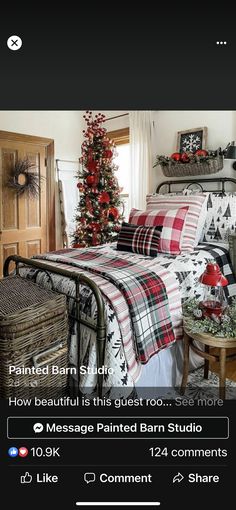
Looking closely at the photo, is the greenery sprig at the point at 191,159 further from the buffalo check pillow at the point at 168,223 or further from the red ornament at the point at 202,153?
the buffalo check pillow at the point at 168,223

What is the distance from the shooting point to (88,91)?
52cm

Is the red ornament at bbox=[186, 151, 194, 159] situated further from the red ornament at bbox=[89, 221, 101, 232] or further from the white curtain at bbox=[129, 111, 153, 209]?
the red ornament at bbox=[89, 221, 101, 232]

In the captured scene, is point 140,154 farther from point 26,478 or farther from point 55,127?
point 26,478

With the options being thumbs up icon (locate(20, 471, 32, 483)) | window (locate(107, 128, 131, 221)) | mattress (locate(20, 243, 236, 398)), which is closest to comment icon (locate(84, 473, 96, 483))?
thumbs up icon (locate(20, 471, 32, 483))

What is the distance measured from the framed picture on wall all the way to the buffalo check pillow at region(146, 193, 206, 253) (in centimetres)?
73

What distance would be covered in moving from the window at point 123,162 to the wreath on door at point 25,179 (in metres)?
0.98

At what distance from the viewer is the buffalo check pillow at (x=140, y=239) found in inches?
95.0

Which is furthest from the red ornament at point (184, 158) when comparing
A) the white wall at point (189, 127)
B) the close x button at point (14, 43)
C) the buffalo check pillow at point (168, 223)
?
the close x button at point (14, 43)

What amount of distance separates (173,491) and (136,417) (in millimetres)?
114

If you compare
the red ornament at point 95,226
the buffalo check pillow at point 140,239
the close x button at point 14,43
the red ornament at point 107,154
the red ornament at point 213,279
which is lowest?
the red ornament at point 213,279

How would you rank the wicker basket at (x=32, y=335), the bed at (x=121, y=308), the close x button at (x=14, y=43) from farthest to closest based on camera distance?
the bed at (x=121, y=308)
the wicker basket at (x=32, y=335)
the close x button at (x=14, y=43)

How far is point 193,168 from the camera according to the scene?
3174 millimetres

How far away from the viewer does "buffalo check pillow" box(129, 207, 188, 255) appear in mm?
2464

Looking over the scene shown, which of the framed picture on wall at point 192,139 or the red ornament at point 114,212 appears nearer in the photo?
the framed picture on wall at point 192,139
